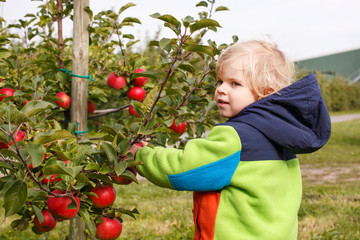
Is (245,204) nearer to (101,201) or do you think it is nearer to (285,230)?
(285,230)

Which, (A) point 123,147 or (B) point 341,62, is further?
(B) point 341,62

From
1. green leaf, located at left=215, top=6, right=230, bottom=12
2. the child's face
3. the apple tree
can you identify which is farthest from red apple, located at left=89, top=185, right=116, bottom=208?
green leaf, located at left=215, top=6, right=230, bottom=12

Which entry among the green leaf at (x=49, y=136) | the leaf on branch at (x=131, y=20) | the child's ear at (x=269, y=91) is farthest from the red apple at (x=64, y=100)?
the child's ear at (x=269, y=91)

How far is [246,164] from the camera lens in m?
1.26

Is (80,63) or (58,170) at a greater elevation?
(80,63)

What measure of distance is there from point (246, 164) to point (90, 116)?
1.11m

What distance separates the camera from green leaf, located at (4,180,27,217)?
3.65 feet

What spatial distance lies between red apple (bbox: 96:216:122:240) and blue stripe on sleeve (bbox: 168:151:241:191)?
1.86 ft

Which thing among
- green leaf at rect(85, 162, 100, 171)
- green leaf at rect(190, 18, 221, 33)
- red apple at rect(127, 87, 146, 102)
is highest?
green leaf at rect(190, 18, 221, 33)

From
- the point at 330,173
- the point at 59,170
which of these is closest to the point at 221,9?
the point at 59,170

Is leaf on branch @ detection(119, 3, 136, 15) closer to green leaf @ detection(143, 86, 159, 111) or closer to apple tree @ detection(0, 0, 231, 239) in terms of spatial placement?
apple tree @ detection(0, 0, 231, 239)

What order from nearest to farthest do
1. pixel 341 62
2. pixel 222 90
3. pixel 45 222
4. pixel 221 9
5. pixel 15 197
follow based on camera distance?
pixel 15 197 < pixel 222 90 < pixel 45 222 < pixel 221 9 < pixel 341 62

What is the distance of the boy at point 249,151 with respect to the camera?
4.08 feet

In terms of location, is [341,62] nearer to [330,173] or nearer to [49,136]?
[330,173]
